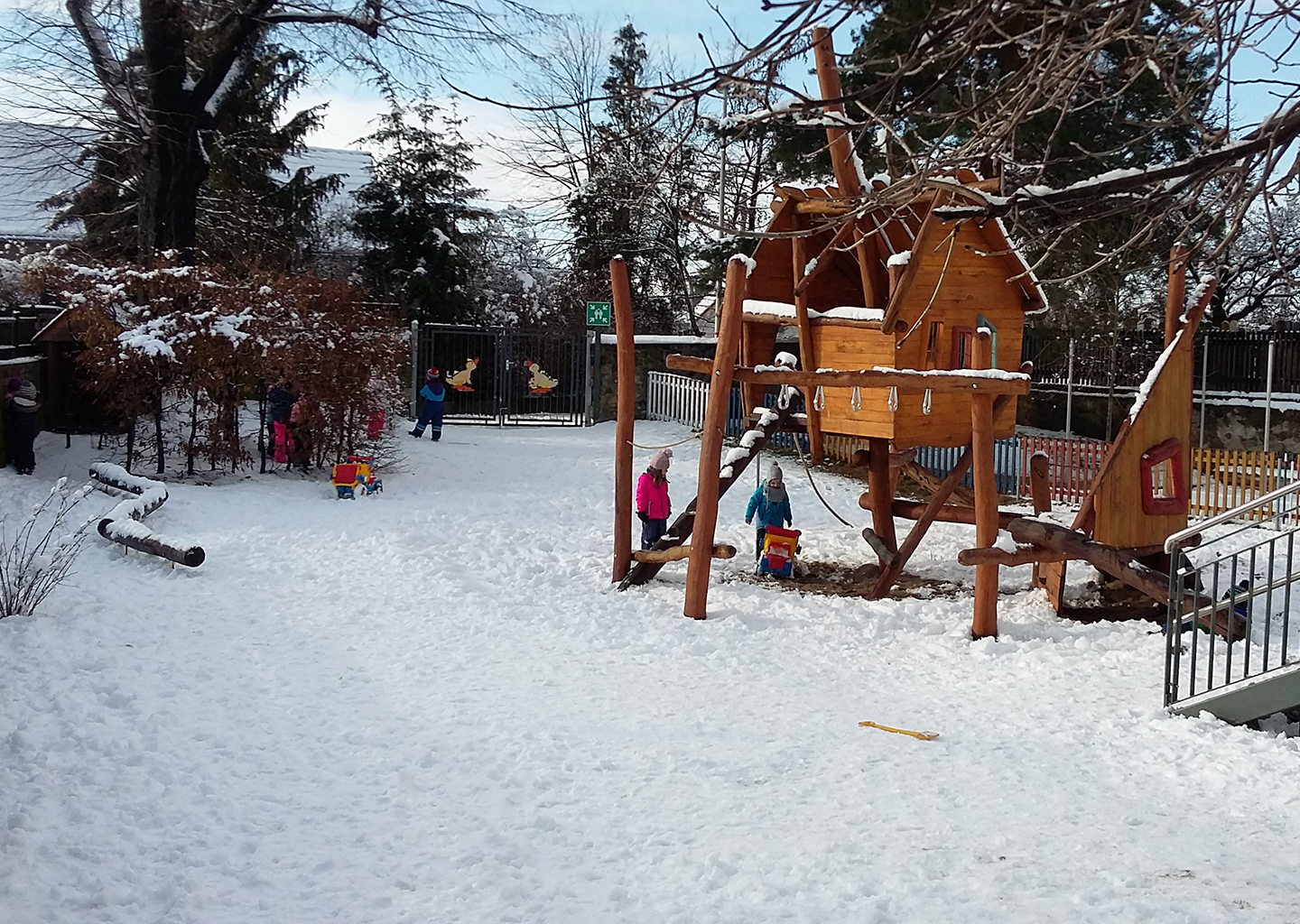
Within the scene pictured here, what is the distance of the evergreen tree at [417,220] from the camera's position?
2802 centimetres

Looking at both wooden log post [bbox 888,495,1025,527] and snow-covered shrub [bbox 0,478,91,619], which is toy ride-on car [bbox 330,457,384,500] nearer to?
snow-covered shrub [bbox 0,478,91,619]

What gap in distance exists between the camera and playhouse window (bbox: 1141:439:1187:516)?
923cm

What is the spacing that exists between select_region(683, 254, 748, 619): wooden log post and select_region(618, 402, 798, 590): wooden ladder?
36cm

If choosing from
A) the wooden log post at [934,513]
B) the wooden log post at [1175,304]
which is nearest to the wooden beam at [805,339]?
the wooden log post at [934,513]

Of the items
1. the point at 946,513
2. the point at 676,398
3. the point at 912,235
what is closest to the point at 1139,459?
the point at 946,513

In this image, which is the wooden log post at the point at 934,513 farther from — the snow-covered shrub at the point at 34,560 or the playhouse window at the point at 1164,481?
the snow-covered shrub at the point at 34,560

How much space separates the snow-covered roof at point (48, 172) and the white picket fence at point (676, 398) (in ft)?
37.3

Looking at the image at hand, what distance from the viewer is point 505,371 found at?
1046 inches

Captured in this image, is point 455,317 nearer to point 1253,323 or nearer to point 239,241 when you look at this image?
point 239,241

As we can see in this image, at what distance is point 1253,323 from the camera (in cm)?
2552

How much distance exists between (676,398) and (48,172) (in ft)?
43.1

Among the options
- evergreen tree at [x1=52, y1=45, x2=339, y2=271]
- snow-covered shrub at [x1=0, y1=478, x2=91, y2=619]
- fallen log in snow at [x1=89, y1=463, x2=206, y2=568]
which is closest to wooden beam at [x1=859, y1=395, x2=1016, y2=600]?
fallen log in snow at [x1=89, y1=463, x2=206, y2=568]

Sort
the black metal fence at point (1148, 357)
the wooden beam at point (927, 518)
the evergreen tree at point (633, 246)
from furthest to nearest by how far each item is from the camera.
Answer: the evergreen tree at point (633, 246), the black metal fence at point (1148, 357), the wooden beam at point (927, 518)

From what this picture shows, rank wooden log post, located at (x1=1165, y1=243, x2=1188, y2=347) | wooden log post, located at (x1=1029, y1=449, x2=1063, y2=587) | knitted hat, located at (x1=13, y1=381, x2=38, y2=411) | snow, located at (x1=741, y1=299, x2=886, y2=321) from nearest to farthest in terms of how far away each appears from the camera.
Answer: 1. wooden log post, located at (x1=1165, y1=243, x2=1188, y2=347)
2. snow, located at (x1=741, y1=299, x2=886, y2=321)
3. wooden log post, located at (x1=1029, y1=449, x2=1063, y2=587)
4. knitted hat, located at (x1=13, y1=381, x2=38, y2=411)
